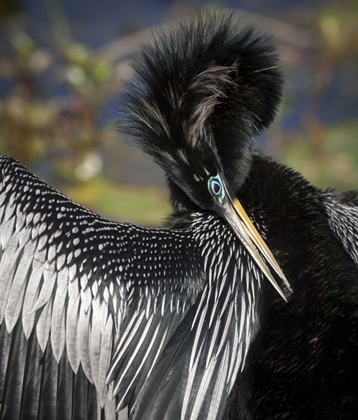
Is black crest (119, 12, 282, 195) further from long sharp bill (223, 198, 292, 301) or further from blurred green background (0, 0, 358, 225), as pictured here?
blurred green background (0, 0, 358, 225)

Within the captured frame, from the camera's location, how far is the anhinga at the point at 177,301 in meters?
2.90

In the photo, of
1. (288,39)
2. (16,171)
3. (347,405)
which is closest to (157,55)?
(16,171)

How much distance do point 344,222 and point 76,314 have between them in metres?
1.24

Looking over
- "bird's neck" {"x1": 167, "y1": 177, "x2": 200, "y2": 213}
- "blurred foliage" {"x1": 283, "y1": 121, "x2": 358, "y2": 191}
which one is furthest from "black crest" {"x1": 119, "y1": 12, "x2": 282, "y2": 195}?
"blurred foliage" {"x1": 283, "y1": 121, "x2": 358, "y2": 191}

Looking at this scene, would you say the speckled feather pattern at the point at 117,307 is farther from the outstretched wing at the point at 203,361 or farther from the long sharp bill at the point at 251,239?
the long sharp bill at the point at 251,239

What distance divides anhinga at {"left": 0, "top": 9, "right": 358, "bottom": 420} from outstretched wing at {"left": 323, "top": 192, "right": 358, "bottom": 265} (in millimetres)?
259

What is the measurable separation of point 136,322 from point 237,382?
399 millimetres

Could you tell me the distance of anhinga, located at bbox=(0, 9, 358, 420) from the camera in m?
2.90

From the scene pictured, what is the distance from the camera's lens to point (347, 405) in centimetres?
278

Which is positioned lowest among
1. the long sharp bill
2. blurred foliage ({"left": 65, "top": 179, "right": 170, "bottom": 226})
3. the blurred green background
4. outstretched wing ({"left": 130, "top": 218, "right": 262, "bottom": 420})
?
outstretched wing ({"left": 130, "top": 218, "right": 262, "bottom": 420})

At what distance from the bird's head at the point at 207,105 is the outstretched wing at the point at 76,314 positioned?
1.20 ft

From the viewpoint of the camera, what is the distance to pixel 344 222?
3.56 meters

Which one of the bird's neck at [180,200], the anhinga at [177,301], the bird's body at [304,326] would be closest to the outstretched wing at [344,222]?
the bird's body at [304,326]

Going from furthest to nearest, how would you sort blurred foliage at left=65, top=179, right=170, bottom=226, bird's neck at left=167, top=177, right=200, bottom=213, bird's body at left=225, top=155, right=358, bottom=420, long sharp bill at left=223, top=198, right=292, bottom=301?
blurred foliage at left=65, top=179, right=170, bottom=226
bird's neck at left=167, top=177, right=200, bottom=213
long sharp bill at left=223, top=198, right=292, bottom=301
bird's body at left=225, top=155, right=358, bottom=420
